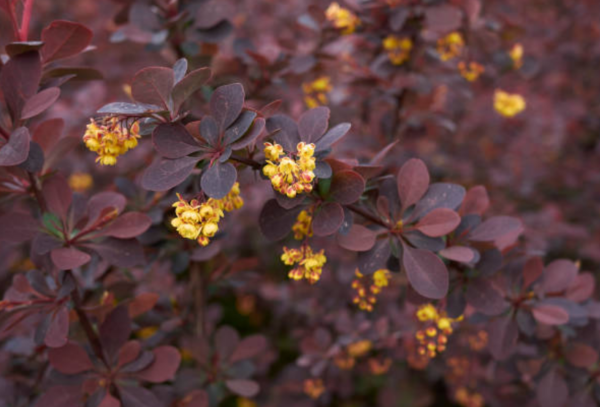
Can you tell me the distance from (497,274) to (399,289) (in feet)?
4.00

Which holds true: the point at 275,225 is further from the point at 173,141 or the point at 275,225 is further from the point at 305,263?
the point at 173,141

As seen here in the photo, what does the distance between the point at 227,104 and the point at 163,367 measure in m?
0.77

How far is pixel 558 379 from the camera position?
5.11ft

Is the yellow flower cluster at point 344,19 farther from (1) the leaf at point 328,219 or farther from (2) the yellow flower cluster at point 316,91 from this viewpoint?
(1) the leaf at point 328,219

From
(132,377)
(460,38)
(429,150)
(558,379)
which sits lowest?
(429,150)

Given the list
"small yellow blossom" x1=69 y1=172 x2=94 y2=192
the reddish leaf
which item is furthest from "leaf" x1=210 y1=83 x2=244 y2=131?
"small yellow blossom" x1=69 y1=172 x2=94 y2=192

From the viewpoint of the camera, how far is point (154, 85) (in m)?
1.00

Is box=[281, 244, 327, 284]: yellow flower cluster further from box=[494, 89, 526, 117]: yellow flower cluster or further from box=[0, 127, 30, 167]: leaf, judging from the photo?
box=[494, 89, 526, 117]: yellow flower cluster

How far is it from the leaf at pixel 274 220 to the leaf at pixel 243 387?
69cm

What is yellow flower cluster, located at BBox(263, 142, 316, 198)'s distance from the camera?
98 centimetres

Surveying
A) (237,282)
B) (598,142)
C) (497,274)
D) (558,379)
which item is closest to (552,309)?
(497,274)

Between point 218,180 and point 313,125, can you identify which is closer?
point 218,180

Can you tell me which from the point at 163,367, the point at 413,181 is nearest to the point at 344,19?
the point at 413,181

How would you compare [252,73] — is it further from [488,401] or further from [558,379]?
[488,401]
